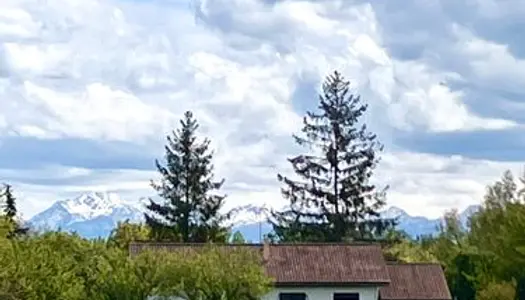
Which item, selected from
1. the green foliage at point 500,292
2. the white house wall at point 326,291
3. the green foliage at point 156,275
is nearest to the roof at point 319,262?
the white house wall at point 326,291

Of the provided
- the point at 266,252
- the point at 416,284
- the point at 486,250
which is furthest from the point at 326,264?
the point at 486,250

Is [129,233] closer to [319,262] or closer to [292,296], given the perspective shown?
[319,262]

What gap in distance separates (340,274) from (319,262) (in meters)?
1.43

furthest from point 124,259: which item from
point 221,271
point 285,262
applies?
point 285,262

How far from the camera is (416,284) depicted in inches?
2643

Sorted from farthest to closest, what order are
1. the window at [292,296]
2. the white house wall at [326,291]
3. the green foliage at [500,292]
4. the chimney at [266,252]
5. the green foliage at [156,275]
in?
the chimney at [266,252] < the window at [292,296] < the white house wall at [326,291] < the green foliage at [500,292] < the green foliage at [156,275]

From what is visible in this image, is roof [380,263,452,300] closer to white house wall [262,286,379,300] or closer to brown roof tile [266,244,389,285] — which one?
brown roof tile [266,244,389,285]

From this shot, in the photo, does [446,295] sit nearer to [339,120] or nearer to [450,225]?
[339,120]

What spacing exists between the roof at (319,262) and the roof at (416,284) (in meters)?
1.66

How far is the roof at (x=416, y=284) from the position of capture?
66.3 meters

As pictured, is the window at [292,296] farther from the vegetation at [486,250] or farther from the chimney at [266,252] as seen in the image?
the vegetation at [486,250]

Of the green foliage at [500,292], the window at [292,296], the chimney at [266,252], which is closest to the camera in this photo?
the green foliage at [500,292]

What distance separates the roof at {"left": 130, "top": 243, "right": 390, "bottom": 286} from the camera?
64000mm

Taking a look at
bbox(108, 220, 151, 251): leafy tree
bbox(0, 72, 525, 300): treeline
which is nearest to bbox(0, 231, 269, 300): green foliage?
bbox(0, 72, 525, 300): treeline
